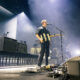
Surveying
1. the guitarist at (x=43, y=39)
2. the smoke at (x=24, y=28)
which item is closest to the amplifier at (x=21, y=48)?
the smoke at (x=24, y=28)

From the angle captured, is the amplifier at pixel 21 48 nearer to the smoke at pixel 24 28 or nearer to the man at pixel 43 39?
the smoke at pixel 24 28

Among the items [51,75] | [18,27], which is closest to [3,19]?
[18,27]

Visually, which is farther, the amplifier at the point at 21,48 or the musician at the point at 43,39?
the amplifier at the point at 21,48

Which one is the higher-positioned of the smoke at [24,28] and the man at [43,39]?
the smoke at [24,28]

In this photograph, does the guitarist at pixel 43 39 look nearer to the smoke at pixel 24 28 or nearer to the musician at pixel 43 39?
the musician at pixel 43 39

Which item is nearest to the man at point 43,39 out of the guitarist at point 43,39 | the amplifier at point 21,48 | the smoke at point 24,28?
the guitarist at point 43,39

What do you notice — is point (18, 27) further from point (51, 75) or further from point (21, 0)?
point (51, 75)

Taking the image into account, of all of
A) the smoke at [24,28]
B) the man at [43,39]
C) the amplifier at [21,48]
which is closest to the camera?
the man at [43,39]

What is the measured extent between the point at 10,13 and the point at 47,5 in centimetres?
1061

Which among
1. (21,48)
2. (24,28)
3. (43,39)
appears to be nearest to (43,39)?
(43,39)

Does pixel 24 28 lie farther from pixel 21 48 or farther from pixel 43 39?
pixel 43 39

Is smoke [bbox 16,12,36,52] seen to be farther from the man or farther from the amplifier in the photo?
the man

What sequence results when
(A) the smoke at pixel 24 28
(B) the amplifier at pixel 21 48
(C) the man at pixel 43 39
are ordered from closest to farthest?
(C) the man at pixel 43 39 → (B) the amplifier at pixel 21 48 → (A) the smoke at pixel 24 28

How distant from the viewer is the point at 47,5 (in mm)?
27438
